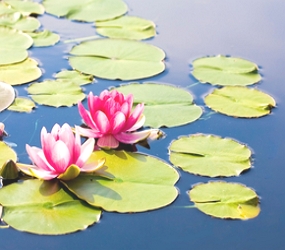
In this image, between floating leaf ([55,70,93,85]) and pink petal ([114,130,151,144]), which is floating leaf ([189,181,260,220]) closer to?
pink petal ([114,130,151,144])

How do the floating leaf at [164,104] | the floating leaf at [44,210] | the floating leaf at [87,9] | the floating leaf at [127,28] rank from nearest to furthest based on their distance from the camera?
the floating leaf at [44,210] → the floating leaf at [164,104] → the floating leaf at [127,28] → the floating leaf at [87,9]

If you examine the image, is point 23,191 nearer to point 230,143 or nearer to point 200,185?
point 200,185

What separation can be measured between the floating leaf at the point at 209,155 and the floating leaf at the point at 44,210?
44cm

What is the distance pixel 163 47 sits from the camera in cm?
304

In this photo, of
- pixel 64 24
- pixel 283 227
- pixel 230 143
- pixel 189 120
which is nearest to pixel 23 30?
pixel 64 24

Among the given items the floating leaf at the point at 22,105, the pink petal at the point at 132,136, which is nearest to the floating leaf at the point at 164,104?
the pink petal at the point at 132,136

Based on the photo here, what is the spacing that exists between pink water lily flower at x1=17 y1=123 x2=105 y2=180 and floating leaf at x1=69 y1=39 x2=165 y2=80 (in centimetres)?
85

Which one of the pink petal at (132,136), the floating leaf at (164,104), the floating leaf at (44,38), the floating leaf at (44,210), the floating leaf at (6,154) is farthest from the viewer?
the floating leaf at (44,38)

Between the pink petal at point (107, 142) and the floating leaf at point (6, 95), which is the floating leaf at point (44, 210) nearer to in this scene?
the pink petal at point (107, 142)

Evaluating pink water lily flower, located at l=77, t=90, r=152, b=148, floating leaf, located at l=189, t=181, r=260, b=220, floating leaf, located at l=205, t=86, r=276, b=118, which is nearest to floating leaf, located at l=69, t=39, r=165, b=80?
floating leaf, located at l=205, t=86, r=276, b=118

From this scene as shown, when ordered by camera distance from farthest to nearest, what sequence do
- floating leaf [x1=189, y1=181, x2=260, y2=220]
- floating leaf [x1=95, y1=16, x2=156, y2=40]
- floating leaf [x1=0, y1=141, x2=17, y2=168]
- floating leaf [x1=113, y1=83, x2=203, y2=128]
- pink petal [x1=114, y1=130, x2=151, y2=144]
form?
1. floating leaf [x1=95, y1=16, x2=156, y2=40]
2. floating leaf [x1=113, y1=83, x2=203, y2=128]
3. pink petal [x1=114, y1=130, x2=151, y2=144]
4. floating leaf [x1=0, y1=141, x2=17, y2=168]
5. floating leaf [x1=189, y1=181, x2=260, y2=220]

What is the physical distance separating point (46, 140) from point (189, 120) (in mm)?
718

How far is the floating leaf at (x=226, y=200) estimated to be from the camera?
1739 millimetres

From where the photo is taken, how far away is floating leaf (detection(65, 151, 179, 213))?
174 cm
